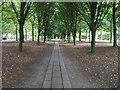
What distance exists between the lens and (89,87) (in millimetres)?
7805

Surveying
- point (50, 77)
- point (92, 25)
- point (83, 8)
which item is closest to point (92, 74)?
point (50, 77)

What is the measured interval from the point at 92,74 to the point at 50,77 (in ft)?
6.63

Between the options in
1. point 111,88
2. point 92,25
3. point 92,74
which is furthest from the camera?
point 92,25

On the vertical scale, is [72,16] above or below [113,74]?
above

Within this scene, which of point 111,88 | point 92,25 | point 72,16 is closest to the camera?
point 111,88

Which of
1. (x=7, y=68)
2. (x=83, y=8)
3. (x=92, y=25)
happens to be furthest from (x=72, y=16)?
(x=7, y=68)

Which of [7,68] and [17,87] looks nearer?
[17,87]

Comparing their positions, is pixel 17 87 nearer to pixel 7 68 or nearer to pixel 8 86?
pixel 8 86

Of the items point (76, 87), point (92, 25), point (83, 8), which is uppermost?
point (83, 8)

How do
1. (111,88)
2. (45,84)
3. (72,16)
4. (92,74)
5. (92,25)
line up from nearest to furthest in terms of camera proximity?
(111,88)
(45,84)
(92,74)
(92,25)
(72,16)

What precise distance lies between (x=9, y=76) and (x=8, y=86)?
1423 millimetres

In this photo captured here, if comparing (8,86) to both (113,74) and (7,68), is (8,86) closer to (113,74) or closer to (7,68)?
(7,68)

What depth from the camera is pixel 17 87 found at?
771 centimetres

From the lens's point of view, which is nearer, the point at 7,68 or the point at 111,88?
the point at 111,88
